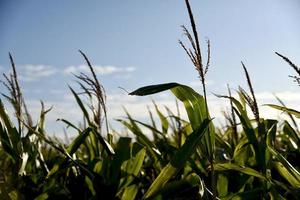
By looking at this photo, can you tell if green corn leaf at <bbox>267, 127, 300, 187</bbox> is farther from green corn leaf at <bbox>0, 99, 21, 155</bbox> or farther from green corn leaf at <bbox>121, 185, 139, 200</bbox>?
green corn leaf at <bbox>0, 99, 21, 155</bbox>

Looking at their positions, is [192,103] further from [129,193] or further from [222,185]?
[129,193]

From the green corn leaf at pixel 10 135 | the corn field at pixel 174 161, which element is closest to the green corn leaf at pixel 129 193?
the corn field at pixel 174 161

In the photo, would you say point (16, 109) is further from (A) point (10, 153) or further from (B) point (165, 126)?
Result: (B) point (165, 126)

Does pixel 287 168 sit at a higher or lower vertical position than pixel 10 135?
lower

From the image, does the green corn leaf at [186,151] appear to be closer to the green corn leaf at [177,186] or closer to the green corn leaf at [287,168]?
the green corn leaf at [177,186]

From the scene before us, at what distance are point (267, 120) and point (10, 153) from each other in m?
1.34

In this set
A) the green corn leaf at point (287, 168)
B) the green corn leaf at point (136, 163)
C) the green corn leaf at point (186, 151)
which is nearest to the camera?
the green corn leaf at point (186, 151)

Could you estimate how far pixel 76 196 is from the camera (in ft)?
6.83

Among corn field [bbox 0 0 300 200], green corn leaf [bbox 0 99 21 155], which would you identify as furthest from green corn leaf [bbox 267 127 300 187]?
green corn leaf [bbox 0 99 21 155]

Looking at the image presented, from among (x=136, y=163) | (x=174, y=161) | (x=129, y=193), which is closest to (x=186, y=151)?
(x=174, y=161)

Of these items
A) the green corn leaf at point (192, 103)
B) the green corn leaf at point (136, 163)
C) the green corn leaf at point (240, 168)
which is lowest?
the green corn leaf at point (136, 163)

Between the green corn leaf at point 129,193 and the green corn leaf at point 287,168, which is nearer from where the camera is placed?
the green corn leaf at point 287,168

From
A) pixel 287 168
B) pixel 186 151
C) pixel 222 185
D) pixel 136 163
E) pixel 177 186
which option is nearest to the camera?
pixel 186 151

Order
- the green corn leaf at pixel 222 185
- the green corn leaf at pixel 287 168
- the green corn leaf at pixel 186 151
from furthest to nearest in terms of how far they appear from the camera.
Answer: the green corn leaf at pixel 222 185, the green corn leaf at pixel 287 168, the green corn leaf at pixel 186 151
